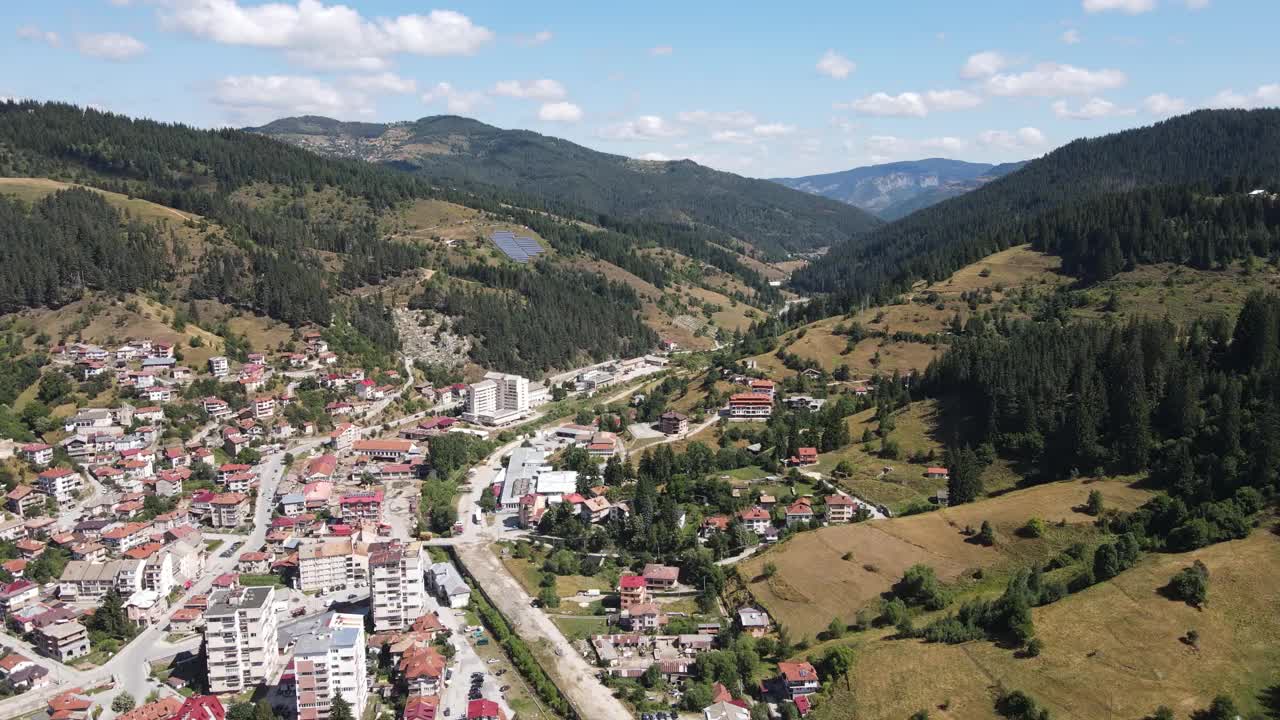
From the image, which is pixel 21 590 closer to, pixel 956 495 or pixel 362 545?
pixel 362 545

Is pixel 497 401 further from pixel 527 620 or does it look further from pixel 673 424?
pixel 527 620

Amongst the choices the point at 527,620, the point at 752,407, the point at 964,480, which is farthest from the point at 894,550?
the point at 752,407

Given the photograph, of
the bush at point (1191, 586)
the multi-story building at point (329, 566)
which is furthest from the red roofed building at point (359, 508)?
the bush at point (1191, 586)

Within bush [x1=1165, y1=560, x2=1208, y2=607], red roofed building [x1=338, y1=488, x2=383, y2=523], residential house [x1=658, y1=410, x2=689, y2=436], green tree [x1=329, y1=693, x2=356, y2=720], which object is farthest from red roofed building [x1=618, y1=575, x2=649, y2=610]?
residential house [x1=658, y1=410, x2=689, y2=436]

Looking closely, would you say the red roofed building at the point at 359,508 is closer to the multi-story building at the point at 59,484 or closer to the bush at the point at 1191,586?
the multi-story building at the point at 59,484

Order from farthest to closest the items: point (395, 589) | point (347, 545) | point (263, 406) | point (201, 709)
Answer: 1. point (263, 406)
2. point (347, 545)
3. point (395, 589)
4. point (201, 709)

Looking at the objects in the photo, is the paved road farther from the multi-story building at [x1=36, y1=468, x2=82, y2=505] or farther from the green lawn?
the multi-story building at [x1=36, y1=468, x2=82, y2=505]

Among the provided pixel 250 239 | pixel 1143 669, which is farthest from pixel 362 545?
pixel 250 239

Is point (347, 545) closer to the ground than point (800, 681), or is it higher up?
higher up
